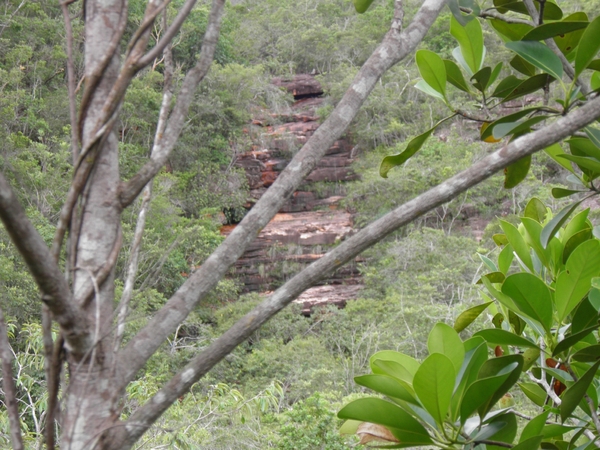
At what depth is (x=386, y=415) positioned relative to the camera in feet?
2.01

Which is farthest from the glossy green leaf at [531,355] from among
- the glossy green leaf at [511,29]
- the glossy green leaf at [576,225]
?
the glossy green leaf at [511,29]

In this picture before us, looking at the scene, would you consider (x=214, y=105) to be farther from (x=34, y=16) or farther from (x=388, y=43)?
(x=388, y=43)

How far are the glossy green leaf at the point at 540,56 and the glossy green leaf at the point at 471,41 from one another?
11 centimetres

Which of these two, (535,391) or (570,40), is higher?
(570,40)

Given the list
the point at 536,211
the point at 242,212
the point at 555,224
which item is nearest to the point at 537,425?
the point at 555,224

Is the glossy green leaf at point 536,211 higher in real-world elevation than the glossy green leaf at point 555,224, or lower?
lower

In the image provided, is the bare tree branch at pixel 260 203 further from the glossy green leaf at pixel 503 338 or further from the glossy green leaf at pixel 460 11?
the glossy green leaf at pixel 503 338

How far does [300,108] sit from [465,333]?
33.4 feet

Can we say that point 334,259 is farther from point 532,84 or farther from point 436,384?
point 532,84

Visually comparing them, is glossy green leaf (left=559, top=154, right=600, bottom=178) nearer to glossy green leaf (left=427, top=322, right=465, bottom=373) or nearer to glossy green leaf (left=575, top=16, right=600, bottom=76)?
glossy green leaf (left=575, top=16, right=600, bottom=76)

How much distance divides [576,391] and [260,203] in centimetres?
43

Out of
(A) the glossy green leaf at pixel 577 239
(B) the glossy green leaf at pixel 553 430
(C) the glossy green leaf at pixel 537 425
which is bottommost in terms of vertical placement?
(B) the glossy green leaf at pixel 553 430

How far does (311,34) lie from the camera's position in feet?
51.9

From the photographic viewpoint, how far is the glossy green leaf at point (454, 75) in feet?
2.60
